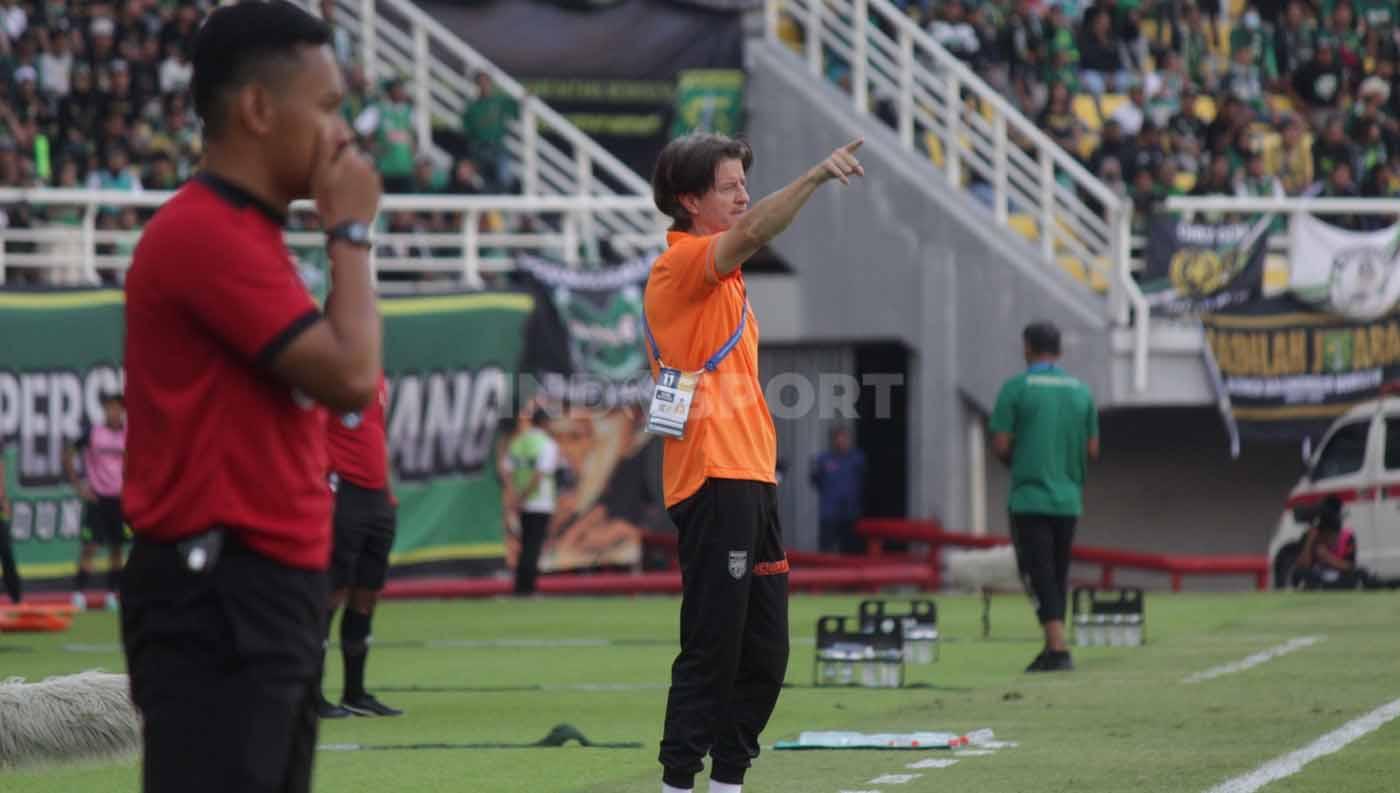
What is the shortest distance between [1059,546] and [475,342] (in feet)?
37.0

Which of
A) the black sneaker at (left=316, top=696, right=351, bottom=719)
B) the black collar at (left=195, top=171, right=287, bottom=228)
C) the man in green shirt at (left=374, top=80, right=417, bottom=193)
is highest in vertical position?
the man in green shirt at (left=374, top=80, right=417, bottom=193)

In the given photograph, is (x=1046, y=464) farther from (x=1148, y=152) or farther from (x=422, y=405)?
(x=1148, y=152)

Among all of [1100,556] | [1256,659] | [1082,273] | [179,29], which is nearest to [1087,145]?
[1082,273]

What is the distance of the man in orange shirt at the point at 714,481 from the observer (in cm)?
758

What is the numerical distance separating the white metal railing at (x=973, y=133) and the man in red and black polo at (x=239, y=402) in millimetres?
21776

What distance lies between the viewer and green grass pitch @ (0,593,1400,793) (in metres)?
9.53

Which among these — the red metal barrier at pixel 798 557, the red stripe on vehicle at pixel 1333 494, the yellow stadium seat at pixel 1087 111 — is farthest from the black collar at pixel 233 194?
the yellow stadium seat at pixel 1087 111

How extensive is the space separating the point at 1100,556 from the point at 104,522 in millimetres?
9213

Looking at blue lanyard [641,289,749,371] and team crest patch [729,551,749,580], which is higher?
blue lanyard [641,289,749,371]

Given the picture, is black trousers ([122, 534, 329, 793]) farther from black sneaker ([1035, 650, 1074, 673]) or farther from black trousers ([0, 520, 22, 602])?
black trousers ([0, 520, 22, 602])

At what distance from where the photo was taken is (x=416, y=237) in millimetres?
24438

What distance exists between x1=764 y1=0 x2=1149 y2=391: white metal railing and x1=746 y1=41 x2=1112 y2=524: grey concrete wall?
28cm

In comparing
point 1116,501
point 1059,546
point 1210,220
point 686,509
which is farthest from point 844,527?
point 686,509

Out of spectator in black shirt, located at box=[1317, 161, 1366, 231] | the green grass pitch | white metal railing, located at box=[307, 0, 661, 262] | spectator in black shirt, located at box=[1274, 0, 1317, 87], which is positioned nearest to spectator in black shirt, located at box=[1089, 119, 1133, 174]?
spectator in black shirt, located at box=[1317, 161, 1366, 231]
